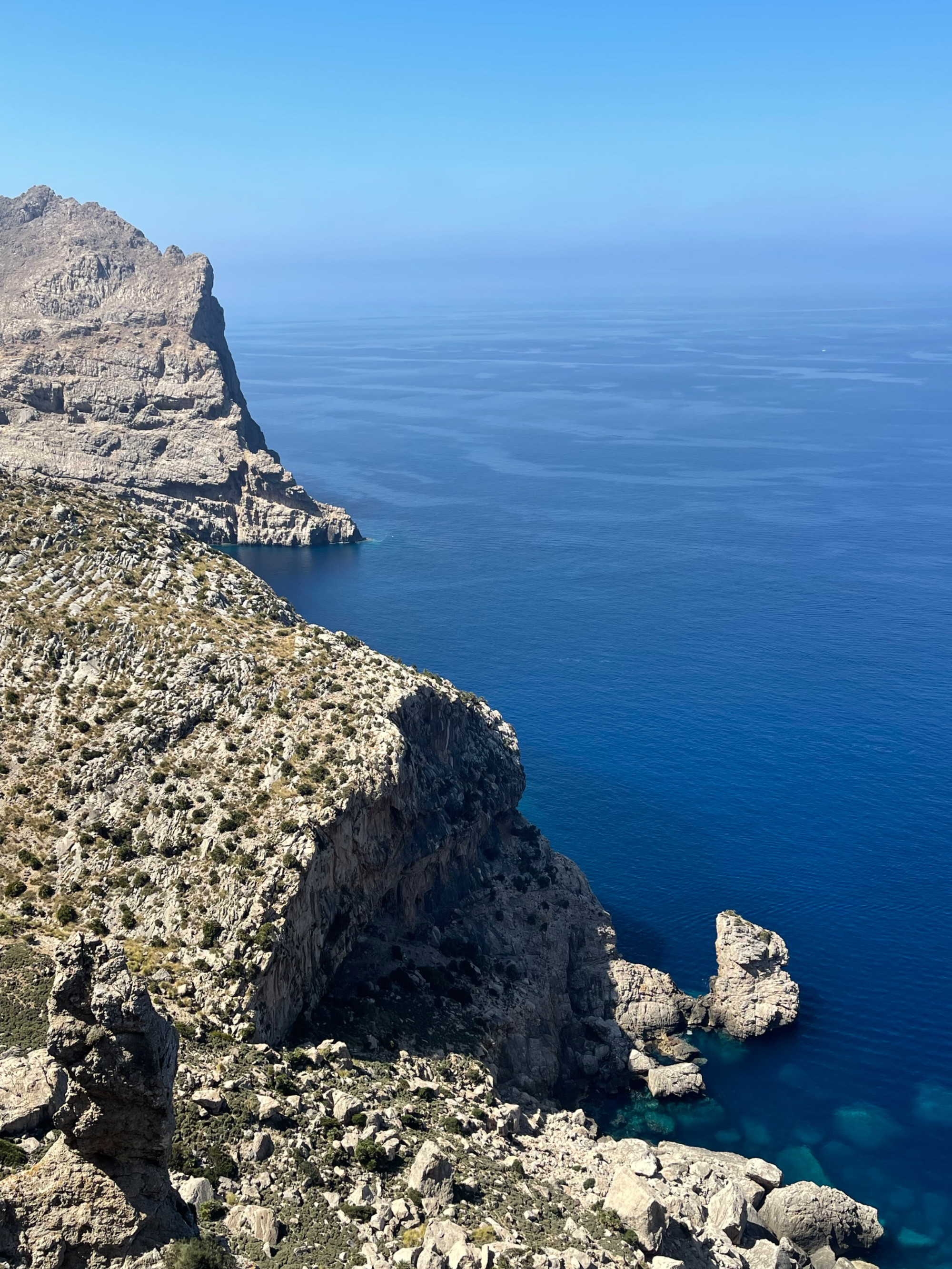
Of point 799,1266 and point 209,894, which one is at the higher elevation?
point 209,894

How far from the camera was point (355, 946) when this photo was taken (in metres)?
67.5

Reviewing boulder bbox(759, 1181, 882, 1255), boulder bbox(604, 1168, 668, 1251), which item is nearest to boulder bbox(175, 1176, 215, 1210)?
boulder bbox(604, 1168, 668, 1251)

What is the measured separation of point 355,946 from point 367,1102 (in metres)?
14.4

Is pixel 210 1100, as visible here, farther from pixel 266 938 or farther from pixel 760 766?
pixel 760 766

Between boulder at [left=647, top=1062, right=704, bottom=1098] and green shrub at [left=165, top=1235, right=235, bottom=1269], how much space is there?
43.1 meters

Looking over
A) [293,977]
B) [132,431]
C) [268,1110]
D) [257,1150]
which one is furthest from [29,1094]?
[132,431]

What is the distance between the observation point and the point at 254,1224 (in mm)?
42219

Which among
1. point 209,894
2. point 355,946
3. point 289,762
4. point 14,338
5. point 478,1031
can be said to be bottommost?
point 478,1031

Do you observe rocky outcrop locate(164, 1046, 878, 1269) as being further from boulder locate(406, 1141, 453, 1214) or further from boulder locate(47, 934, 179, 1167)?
boulder locate(47, 934, 179, 1167)

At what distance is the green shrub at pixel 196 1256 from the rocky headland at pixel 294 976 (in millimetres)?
105

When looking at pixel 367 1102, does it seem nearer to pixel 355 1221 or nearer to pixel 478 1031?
pixel 355 1221

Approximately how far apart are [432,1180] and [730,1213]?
695 inches

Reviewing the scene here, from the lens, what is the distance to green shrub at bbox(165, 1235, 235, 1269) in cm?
3036

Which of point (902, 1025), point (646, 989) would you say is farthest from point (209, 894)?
point (902, 1025)
